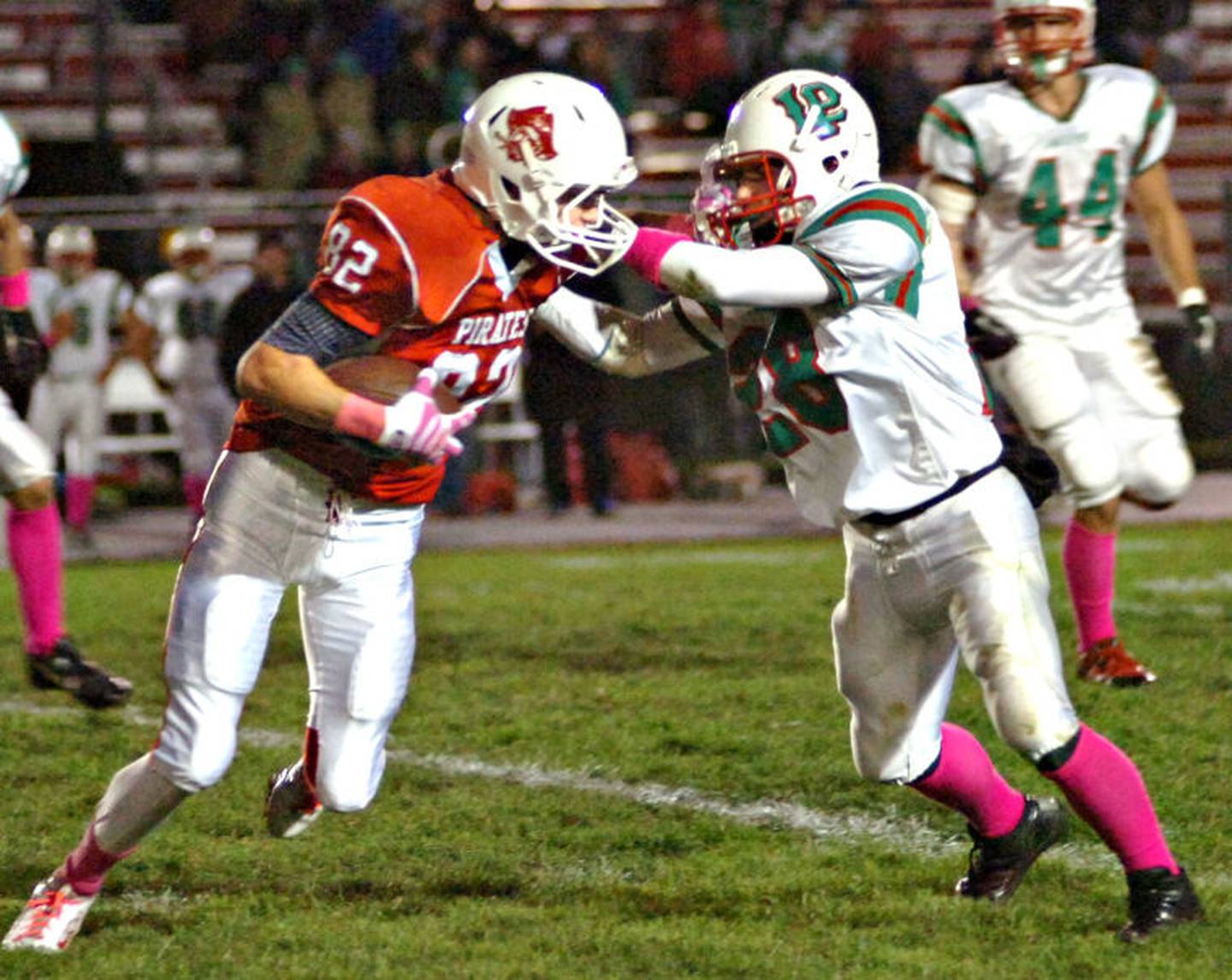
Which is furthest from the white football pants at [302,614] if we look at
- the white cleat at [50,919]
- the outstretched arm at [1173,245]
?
the outstretched arm at [1173,245]

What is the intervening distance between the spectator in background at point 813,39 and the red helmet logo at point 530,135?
976 cm

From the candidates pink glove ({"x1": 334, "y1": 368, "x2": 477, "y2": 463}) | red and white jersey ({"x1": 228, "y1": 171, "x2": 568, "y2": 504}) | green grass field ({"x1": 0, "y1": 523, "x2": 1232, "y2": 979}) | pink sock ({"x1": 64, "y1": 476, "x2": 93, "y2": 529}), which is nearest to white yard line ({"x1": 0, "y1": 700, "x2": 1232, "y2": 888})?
green grass field ({"x1": 0, "y1": 523, "x2": 1232, "y2": 979})

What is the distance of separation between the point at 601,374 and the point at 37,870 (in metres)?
6.85

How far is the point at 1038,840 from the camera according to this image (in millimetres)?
3516

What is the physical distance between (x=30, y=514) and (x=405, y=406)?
7.93 ft

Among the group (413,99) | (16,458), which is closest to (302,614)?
(16,458)

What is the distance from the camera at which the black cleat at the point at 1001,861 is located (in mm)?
3436

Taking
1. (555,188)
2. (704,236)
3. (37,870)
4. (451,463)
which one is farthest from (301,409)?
(451,463)

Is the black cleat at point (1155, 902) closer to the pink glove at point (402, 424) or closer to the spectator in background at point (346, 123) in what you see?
the pink glove at point (402, 424)

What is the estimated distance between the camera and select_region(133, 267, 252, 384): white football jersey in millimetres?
9719

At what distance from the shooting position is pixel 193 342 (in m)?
9.70

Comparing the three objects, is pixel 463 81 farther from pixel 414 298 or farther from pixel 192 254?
pixel 414 298

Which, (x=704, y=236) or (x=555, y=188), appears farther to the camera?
(x=704, y=236)

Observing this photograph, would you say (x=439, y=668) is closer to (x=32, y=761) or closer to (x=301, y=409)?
(x=32, y=761)
